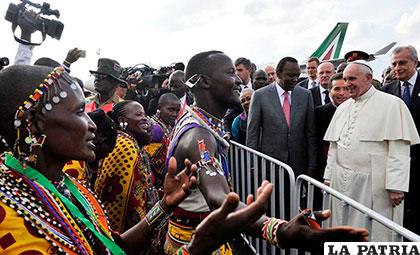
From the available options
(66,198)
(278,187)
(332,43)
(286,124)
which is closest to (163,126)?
(286,124)

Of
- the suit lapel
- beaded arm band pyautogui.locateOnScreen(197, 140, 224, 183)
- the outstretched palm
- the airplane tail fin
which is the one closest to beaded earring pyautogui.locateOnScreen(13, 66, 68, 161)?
the outstretched palm

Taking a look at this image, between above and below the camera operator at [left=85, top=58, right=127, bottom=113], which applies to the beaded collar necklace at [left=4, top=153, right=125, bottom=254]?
below

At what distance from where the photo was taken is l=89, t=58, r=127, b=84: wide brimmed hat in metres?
4.57

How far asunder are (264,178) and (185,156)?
2268 millimetres

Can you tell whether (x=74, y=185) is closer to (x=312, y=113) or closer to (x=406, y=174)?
(x=406, y=174)

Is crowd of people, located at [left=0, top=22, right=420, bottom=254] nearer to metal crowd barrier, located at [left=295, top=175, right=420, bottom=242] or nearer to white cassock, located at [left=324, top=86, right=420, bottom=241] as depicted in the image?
white cassock, located at [left=324, top=86, right=420, bottom=241]

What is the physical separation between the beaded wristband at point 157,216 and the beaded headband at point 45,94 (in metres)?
0.69

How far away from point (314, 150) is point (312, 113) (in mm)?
481

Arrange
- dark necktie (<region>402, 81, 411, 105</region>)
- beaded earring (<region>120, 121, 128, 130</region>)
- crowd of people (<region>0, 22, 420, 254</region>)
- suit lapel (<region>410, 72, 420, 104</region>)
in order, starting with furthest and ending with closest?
dark necktie (<region>402, 81, 411, 105</region>), suit lapel (<region>410, 72, 420, 104</region>), beaded earring (<region>120, 121, 128, 130</region>), crowd of people (<region>0, 22, 420, 254</region>)

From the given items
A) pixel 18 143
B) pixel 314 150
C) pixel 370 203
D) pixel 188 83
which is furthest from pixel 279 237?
pixel 314 150

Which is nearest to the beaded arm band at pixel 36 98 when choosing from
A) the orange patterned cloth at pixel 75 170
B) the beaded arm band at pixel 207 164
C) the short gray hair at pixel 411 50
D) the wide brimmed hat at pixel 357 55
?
the beaded arm band at pixel 207 164

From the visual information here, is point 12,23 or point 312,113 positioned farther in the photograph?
point 312,113

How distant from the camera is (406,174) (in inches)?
154

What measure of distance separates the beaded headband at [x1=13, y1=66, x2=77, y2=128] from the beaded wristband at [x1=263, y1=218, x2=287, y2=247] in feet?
3.46
